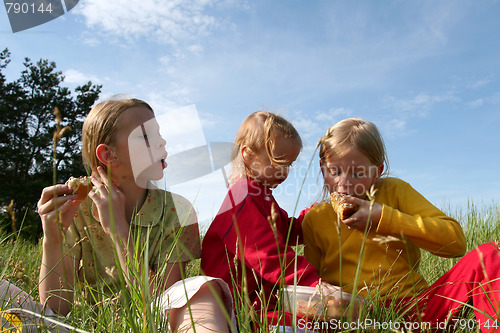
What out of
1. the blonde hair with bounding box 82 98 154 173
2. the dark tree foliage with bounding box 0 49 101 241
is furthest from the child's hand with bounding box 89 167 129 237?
the dark tree foliage with bounding box 0 49 101 241

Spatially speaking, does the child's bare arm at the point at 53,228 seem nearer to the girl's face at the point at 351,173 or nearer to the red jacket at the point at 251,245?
the red jacket at the point at 251,245

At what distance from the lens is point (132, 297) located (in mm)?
1420

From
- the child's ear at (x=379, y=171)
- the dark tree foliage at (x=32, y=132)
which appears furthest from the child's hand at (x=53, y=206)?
the dark tree foliage at (x=32, y=132)

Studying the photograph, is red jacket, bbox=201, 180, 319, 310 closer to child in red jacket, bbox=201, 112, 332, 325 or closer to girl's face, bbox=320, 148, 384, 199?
child in red jacket, bbox=201, 112, 332, 325

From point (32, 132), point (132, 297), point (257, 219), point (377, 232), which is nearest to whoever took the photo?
point (132, 297)

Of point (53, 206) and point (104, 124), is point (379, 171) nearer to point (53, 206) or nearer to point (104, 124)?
point (104, 124)

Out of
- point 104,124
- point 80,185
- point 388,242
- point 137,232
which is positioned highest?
point 104,124

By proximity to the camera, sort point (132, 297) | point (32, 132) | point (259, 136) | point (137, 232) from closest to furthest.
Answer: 1. point (132, 297)
2. point (137, 232)
3. point (259, 136)
4. point (32, 132)

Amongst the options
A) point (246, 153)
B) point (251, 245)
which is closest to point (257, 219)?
point (251, 245)

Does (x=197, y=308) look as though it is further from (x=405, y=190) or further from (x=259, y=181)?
(x=405, y=190)

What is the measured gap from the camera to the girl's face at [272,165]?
2461mm

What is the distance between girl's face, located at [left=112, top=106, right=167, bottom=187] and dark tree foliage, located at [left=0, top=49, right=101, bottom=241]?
16894 mm

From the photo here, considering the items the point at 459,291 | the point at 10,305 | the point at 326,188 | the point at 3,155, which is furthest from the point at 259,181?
the point at 3,155

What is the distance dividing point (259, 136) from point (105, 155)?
927 mm
